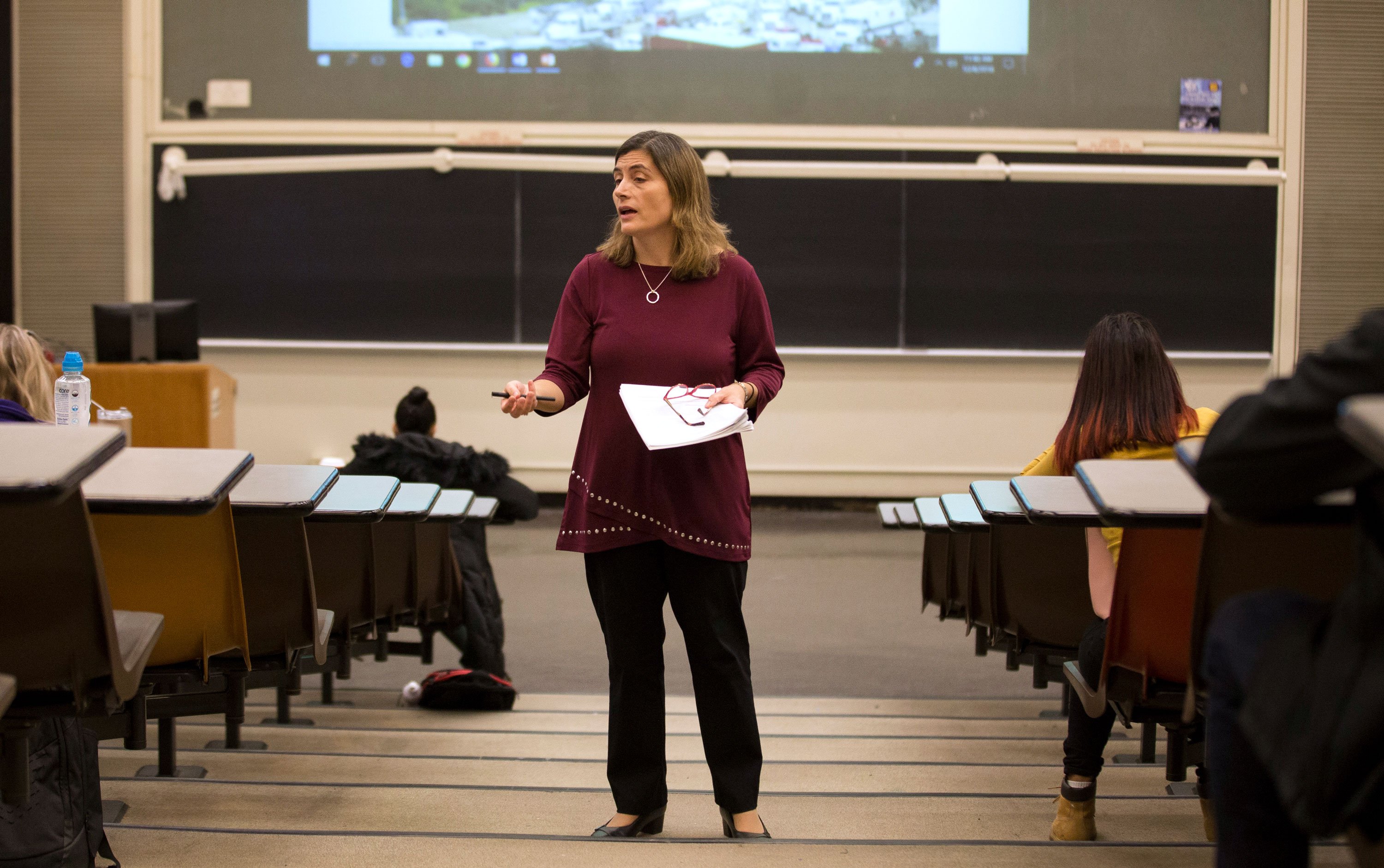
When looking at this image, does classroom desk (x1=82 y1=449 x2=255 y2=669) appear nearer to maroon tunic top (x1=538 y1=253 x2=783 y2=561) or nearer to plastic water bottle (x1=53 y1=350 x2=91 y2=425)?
maroon tunic top (x1=538 y1=253 x2=783 y2=561)

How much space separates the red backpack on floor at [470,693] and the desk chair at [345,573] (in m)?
0.84

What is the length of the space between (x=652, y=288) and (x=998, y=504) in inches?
29.8

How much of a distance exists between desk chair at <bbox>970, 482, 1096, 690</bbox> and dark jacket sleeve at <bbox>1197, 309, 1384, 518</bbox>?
53.7 inches

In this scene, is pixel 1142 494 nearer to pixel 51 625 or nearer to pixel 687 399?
pixel 687 399

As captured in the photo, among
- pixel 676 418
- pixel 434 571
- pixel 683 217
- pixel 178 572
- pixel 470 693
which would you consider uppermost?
pixel 683 217

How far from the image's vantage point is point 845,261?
725 cm

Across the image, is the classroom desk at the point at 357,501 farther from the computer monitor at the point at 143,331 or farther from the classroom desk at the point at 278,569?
the computer monitor at the point at 143,331

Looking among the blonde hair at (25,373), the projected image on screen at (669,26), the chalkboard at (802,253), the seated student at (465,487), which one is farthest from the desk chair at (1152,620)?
the projected image on screen at (669,26)

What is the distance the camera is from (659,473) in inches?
81.8

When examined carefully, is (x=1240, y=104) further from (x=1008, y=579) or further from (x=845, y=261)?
(x=1008, y=579)

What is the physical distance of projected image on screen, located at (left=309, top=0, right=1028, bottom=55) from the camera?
7.18 m

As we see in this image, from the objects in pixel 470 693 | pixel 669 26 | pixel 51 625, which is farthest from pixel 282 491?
pixel 669 26

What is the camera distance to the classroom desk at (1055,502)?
1809mm

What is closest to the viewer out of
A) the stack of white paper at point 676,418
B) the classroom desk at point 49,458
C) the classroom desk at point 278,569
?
the classroom desk at point 49,458
